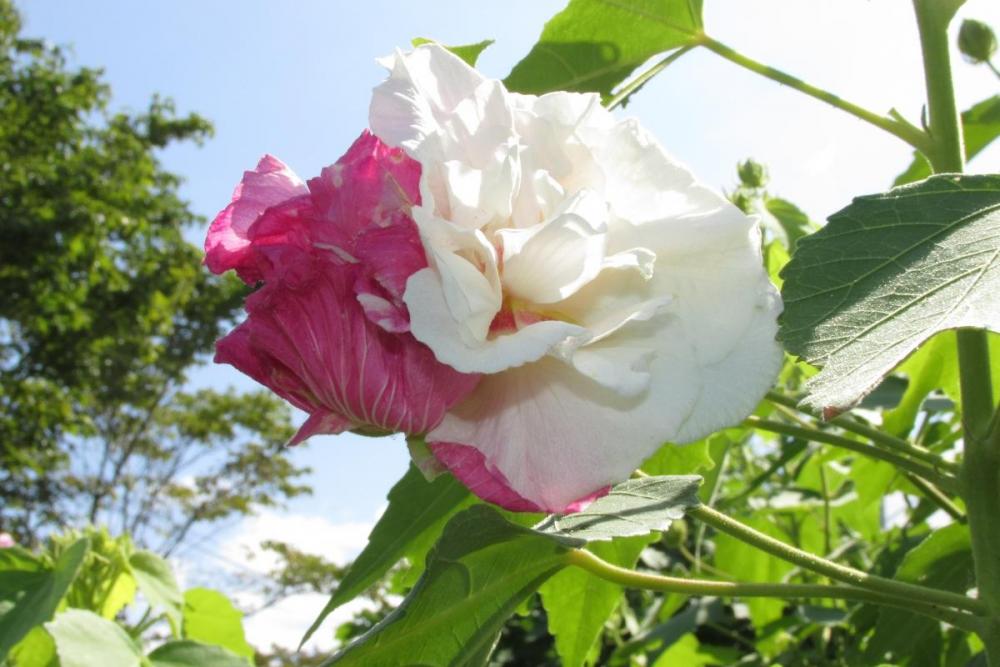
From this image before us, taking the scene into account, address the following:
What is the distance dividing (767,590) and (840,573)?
0.14ft

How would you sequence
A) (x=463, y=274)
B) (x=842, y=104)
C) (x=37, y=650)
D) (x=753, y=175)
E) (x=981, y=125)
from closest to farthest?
(x=463, y=274)
(x=842, y=104)
(x=981, y=125)
(x=753, y=175)
(x=37, y=650)

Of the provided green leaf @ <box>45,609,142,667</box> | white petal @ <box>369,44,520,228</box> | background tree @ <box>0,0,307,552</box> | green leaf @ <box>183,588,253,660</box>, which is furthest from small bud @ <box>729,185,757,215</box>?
background tree @ <box>0,0,307,552</box>

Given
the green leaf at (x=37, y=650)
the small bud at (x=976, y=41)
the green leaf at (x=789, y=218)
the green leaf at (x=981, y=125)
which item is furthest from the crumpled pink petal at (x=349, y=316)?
the green leaf at (x=37, y=650)

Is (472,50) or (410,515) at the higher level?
(472,50)

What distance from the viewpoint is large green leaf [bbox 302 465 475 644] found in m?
0.70

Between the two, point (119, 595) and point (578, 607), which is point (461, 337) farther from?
point (119, 595)

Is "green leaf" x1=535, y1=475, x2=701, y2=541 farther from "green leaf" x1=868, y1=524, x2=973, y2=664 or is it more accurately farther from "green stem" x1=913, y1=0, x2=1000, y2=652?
"green leaf" x1=868, y1=524, x2=973, y2=664

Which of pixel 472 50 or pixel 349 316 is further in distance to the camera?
pixel 472 50

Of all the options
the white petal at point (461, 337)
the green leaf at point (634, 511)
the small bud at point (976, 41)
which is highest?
the small bud at point (976, 41)

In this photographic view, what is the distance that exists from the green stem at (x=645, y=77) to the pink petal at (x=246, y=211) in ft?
1.09

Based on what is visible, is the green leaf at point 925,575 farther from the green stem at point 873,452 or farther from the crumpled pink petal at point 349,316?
the crumpled pink petal at point 349,316

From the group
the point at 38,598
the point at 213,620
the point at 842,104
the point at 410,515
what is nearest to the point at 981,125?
the point at 842,104

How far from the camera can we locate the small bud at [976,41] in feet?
3.03

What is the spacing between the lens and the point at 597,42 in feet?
2.59
